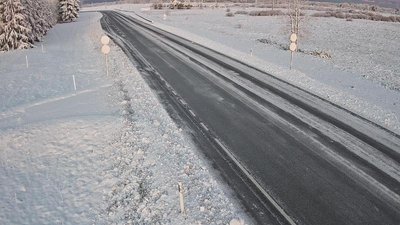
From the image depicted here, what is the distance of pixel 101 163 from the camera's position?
422 inches

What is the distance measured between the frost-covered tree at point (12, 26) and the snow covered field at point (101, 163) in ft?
55.9

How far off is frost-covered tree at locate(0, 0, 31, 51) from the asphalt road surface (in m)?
20.4

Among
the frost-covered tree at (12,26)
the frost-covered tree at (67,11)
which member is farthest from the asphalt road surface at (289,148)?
the frost-covered tree at (67,11)

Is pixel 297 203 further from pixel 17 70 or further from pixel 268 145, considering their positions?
pixel 17 70

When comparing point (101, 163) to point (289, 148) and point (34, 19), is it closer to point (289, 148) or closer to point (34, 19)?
point (289, 148)

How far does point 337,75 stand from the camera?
20797 millimetres

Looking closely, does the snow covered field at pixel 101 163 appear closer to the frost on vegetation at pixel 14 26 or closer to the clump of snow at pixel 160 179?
the clump of snow at pixel 160 179

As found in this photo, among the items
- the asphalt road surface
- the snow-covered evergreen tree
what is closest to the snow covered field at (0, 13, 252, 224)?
the asphalt road surface

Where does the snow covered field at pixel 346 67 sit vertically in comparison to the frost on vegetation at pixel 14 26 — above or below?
below

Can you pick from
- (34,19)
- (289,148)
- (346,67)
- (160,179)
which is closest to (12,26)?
(34,19)

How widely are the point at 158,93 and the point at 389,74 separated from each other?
47.6 feet

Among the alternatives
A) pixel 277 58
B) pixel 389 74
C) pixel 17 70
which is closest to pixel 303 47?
pixel 277 58

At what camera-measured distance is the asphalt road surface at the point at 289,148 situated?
8.16 meters

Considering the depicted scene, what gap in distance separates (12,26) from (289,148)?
30.9m
